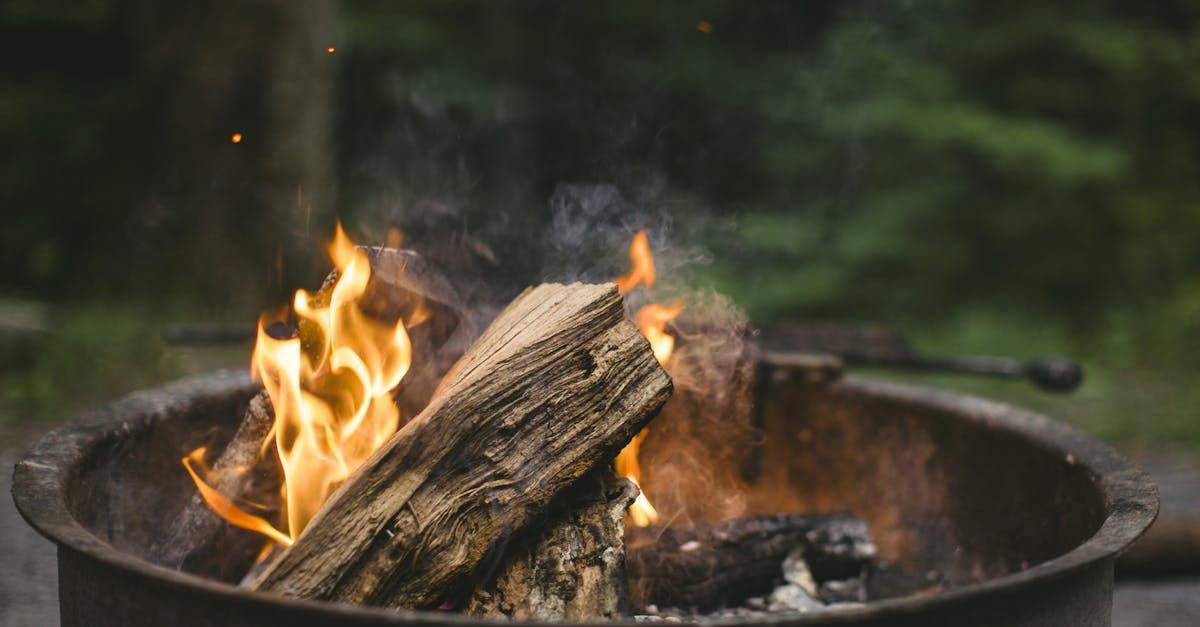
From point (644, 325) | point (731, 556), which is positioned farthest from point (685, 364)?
point (731, 556)

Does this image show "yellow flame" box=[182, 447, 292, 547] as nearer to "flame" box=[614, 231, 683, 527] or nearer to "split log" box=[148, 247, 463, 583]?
"split log" box=[148, 247, 463, 583]

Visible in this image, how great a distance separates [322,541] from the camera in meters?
1.54

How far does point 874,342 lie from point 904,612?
6.31 ft

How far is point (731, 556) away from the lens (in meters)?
2.21

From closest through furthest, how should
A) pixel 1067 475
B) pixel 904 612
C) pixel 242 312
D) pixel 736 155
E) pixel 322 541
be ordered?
pixel 904 612 < pixel 322 541 < pixel 1067 475 < pixel 242 312 < pixel 736 155

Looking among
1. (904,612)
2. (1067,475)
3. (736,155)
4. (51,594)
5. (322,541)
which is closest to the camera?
(904,612)

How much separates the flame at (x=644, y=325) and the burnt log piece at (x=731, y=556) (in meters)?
0.06

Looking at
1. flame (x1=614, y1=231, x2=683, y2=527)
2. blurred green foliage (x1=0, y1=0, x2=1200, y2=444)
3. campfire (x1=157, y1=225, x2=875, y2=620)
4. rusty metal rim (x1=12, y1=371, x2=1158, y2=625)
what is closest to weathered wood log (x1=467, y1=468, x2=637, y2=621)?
campfire (x1=157, y1=225, x2=875, y2=620)

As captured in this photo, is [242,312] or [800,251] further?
[800,251]

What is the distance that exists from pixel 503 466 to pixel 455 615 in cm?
36

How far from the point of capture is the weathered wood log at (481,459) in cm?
155

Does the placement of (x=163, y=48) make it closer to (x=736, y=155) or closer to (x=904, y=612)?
(x=736, y=155)

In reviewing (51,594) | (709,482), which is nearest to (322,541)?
(709,482)

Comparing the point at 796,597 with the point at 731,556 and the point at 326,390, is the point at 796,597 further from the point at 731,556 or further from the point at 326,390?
the point at 326,390
